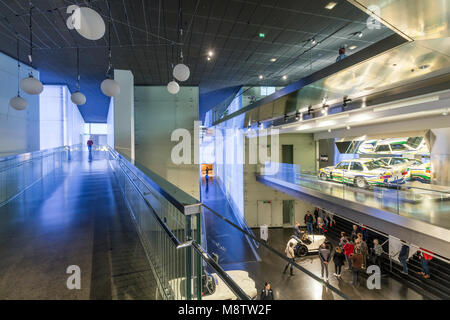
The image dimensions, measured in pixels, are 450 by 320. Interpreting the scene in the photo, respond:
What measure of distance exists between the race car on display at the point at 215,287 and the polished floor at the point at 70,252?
9.5 inches

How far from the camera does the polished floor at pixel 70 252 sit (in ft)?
5.43

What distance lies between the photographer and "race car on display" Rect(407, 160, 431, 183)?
352 inches

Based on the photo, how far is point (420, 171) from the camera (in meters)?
9.19

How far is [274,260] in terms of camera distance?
8820 millimetres

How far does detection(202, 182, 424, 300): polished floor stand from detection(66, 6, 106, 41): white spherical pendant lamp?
396cm

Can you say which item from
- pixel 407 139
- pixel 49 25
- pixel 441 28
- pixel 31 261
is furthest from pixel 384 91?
pixel 49 25

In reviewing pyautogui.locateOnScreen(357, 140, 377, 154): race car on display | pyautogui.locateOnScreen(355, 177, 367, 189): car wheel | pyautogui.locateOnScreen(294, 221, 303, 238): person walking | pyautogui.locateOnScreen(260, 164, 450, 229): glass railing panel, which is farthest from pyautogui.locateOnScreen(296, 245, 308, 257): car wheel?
pyautogui.locateOnScreen(357, 140, 377, 154): race car on display

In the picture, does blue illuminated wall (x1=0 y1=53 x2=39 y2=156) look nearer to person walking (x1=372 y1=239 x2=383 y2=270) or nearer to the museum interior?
the museum interior

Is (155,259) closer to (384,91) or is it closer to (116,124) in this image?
(384,91)

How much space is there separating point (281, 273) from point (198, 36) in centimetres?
828

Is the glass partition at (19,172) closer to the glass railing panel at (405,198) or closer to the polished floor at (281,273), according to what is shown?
the polished floor at (281,273)

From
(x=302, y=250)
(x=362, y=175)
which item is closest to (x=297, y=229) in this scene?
(x=302, y=250)

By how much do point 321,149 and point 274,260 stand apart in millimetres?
8684
